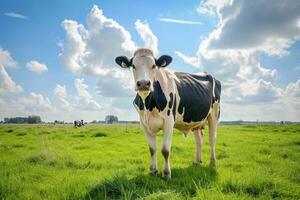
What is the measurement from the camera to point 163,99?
7.17m

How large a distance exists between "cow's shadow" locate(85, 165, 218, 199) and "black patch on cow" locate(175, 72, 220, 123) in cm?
147

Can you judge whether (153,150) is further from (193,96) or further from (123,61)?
(123,61)

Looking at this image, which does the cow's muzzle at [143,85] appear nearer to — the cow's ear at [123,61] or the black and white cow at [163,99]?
the black and white cow at [163,99]

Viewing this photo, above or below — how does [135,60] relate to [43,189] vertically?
above

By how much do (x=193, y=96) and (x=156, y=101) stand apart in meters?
1.76

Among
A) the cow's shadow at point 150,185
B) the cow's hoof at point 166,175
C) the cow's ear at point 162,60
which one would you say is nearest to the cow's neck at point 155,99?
the cow's ear at point 162,60

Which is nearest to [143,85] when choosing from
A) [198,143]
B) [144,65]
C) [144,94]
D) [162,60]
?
[144,94]

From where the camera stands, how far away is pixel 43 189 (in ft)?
20.1

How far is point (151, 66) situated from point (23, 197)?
3.58 meters

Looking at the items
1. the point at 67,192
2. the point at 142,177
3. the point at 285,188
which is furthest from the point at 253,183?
the point at 67,192

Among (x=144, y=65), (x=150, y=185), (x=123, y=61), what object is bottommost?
(x=150, y=185)

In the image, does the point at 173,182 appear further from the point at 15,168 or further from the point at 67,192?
the point at 15,168

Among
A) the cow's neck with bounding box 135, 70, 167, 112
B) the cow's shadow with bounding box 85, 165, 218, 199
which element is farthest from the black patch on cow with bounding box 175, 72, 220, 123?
the cow's shadow with bounding box 85, 165, 218, 199

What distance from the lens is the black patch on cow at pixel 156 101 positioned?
7.07 m
